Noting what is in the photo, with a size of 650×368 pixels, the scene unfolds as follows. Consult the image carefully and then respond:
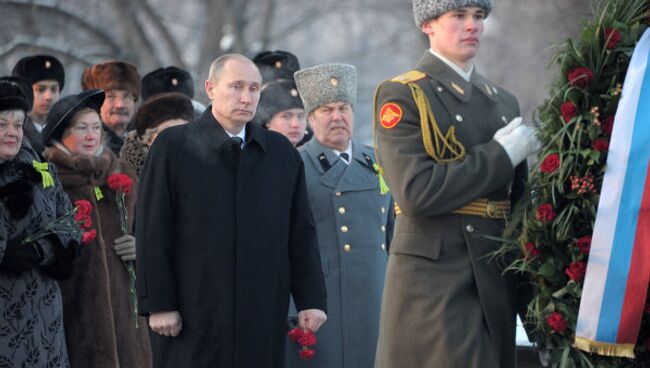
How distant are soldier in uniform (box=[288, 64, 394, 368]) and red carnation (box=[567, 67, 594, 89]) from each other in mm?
2751

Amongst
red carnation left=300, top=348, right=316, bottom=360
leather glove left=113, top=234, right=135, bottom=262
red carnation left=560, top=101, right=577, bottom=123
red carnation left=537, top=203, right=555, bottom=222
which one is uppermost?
A: red carnation left=560, top=101, right=577, bottom=123

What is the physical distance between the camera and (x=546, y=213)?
20.5 feet

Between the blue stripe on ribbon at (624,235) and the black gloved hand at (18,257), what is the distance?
3.32 m

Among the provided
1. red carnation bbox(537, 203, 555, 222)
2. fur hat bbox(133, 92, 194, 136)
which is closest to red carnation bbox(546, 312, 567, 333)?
red carnation bbox(537, 203, 555, 222)

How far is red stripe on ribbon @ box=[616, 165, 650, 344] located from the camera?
607 centimetres

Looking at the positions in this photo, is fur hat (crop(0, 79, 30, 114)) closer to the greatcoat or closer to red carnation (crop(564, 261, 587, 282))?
the greatcoat

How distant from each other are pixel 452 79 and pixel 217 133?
1.37 meters

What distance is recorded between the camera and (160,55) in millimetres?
22938

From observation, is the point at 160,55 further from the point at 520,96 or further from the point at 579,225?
the point at 579,225

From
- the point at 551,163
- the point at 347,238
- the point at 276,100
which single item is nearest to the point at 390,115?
the point at 551,163

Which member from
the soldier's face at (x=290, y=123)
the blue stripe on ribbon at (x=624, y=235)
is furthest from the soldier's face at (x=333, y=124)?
the blue stripe on ribbon at (x=624, y=235)

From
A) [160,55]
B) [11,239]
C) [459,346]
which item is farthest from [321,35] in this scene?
[459,346]

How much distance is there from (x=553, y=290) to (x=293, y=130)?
13.2 feet

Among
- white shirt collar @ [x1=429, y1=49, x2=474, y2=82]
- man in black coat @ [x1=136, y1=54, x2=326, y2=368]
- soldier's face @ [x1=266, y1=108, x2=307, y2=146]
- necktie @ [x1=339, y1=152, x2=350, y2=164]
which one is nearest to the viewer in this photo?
white shirt collar @ [x1=429, y1=49, x2=474, y2=82]
